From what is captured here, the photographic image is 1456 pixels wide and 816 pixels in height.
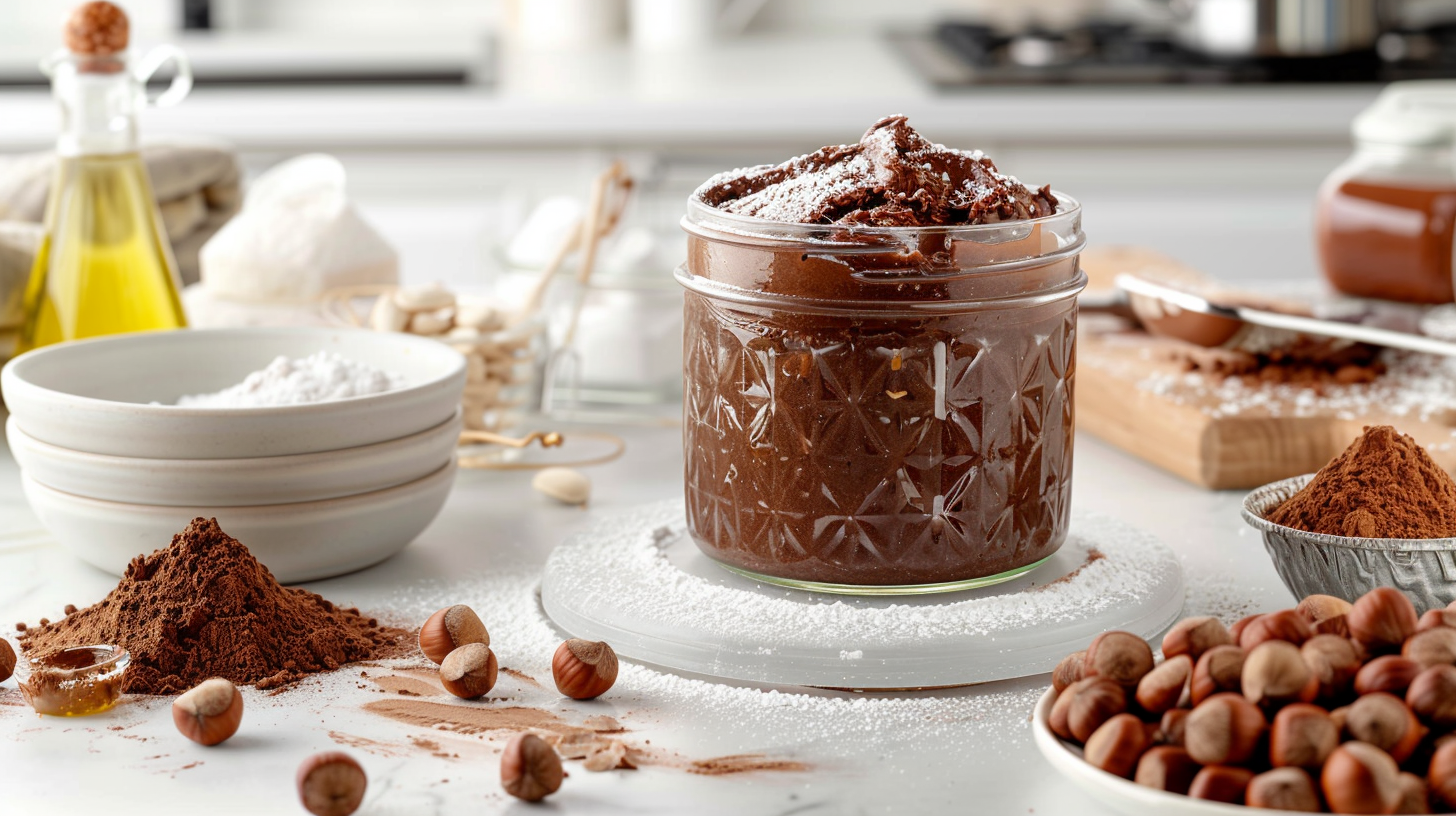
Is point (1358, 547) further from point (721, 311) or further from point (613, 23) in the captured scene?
point (613, 23)

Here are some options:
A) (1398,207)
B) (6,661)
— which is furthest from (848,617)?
(1398,207)

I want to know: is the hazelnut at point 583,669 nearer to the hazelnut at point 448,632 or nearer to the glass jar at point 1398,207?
the hazelnut at point 448,632

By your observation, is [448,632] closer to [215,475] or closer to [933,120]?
[215,475]

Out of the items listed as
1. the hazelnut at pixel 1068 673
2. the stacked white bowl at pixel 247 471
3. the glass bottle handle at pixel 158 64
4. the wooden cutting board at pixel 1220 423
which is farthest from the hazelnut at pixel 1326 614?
the glass bottle handle at pixel 158 64

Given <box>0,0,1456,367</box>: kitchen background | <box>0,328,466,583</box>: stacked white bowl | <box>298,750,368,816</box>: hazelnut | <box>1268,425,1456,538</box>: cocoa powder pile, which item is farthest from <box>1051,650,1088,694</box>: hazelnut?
<box>0,0,1456,367</box>: kitchen background

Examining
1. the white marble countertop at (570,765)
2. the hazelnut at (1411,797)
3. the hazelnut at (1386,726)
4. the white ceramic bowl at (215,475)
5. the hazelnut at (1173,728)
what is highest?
the white ceramic bowl at (215,475)

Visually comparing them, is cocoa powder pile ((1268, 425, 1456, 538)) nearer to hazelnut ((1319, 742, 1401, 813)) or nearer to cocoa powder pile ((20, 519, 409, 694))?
hazelnut ((1319, 742, 1401, 813))
